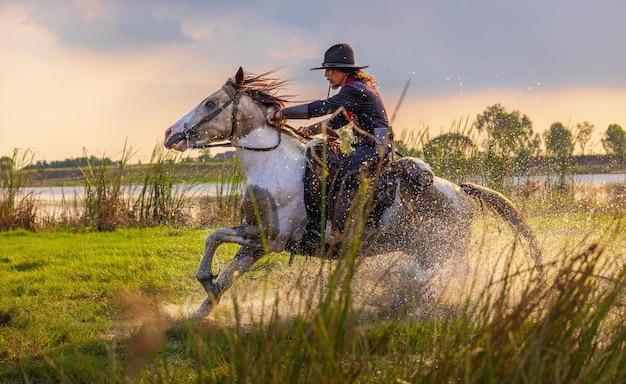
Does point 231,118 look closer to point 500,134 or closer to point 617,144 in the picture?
point 500,134

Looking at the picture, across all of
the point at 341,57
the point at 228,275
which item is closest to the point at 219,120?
the point at 341,57

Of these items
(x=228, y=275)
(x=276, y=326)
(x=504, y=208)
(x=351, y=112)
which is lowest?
(x=228, y=275)

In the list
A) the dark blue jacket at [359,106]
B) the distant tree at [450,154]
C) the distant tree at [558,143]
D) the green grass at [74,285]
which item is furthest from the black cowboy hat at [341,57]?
the distant tree at [558,143]

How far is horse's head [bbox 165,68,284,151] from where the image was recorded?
19.7 ft

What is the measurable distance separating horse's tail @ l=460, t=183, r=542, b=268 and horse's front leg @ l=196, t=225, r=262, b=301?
6.18ft

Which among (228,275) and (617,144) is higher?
(617,144)

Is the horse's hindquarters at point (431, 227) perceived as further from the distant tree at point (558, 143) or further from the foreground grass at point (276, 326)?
the distant tree at point (558, 143)

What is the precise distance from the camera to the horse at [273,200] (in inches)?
230

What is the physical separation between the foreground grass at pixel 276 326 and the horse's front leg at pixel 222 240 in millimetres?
253

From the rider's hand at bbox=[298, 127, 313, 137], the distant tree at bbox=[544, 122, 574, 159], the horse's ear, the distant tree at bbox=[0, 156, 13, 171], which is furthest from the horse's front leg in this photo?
the distant tree at bbox=[0, 156, 13, 171]

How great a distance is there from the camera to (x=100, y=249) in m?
10.0

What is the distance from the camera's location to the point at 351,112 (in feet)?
19.4

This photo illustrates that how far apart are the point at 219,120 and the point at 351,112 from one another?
1.08 meters

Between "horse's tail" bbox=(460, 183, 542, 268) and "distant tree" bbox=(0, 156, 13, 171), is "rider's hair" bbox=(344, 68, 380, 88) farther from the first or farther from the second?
"distant tree" bbox=(0, 156, 13, 171)
